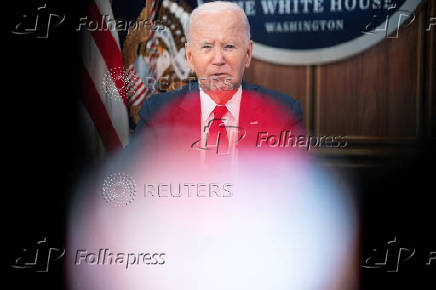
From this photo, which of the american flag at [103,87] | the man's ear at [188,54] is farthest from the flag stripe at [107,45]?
the man's ear at [188,54]

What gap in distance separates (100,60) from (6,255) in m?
0.75

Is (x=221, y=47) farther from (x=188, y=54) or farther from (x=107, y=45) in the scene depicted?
(x=107, y=45)

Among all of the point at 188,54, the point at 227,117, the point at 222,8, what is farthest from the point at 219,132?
the point at 222,8

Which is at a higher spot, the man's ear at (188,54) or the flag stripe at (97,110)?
the man's ear at (188,54)

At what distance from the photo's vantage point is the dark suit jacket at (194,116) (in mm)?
1363

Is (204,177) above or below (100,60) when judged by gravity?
below

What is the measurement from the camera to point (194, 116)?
1.39 metres

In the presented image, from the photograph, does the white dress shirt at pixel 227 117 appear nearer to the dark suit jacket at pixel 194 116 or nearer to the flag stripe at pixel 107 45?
the dark suit jacket at pixel 194 116

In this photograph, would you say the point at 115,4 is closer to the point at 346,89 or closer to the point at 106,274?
the point at 346,89

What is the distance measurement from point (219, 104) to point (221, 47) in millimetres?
Result: 179

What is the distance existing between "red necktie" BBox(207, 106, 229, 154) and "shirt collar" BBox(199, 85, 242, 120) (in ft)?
0.05

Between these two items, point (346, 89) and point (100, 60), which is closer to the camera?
point (346, 89)

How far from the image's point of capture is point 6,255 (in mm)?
1517

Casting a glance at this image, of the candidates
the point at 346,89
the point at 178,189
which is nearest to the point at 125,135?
the point at 178,189
